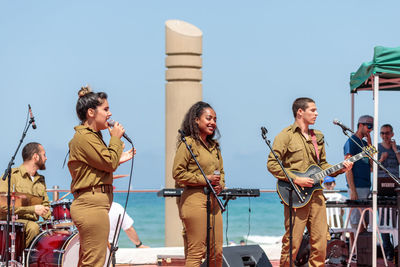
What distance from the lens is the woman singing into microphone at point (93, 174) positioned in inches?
238

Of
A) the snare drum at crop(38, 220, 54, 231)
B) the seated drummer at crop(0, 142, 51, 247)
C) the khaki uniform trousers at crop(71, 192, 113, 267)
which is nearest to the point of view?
the khaki uniform trousers at crop(71, 192, 113, 267)

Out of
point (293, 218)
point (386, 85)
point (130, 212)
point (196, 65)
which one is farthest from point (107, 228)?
point (130, 212)

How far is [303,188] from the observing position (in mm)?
7785

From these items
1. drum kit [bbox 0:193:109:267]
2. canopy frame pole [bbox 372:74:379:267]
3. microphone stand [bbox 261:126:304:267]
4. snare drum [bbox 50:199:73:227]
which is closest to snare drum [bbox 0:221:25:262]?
drum kit [bbox 0:193:109:267]

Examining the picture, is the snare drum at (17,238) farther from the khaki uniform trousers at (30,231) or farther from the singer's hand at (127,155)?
the singer's hand at (127,155)

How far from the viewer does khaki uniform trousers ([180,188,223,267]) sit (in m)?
6.93

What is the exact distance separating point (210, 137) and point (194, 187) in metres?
0.56

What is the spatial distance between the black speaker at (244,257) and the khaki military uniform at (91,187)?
71.3 inches

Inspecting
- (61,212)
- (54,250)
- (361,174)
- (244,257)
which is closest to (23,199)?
(61,212)

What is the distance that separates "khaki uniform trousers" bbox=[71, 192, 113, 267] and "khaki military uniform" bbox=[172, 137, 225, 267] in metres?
1.05

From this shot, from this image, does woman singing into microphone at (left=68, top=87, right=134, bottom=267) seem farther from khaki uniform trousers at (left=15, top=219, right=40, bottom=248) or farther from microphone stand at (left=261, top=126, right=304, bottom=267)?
khaki uniform trousers at (left=15, top=219, right=40, bottom=248)

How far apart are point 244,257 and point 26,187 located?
3038mm

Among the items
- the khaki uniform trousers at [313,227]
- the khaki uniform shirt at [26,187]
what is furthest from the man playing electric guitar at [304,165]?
the khaki uniform shirt at [26,187]

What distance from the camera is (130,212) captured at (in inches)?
1649
